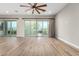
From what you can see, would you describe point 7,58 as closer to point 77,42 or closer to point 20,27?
point 77,42

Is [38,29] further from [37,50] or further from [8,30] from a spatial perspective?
[37,50]

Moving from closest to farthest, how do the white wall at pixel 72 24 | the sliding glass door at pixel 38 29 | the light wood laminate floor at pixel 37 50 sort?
the light wood laminate floor at pixel 37 50, the white wall at pixel 72 24, the sliding glass door at pixel 38 29

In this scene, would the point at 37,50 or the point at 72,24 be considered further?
the point at 72,24

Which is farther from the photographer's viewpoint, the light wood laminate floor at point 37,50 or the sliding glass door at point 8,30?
the sliding glass door at point 8,30

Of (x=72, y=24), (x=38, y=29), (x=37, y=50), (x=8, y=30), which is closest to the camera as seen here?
(x=37, y=50)

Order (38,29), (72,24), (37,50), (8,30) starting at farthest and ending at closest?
(38,29) → (8,30) → (72,24) → (37,50)

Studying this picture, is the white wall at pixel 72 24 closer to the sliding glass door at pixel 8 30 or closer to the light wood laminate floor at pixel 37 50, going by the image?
the light wood laminate floor at pixel 37 50

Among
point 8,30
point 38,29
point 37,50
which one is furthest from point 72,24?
point 8,30

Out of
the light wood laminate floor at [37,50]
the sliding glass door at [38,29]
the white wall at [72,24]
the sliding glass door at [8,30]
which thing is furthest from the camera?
the sliding glass door at [38,29]

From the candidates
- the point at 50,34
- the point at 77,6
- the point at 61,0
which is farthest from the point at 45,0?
the point at 50,34

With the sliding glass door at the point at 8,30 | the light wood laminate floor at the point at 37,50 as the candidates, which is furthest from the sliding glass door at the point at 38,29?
the light wood laminate floor at the point at 37,50

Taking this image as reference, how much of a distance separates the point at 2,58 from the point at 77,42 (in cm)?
337

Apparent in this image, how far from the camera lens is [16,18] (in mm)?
9891

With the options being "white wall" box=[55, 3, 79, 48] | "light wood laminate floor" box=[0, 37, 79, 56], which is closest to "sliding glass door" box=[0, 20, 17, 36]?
"light wood laminate floor" box=[0, 37, 79, 56]
